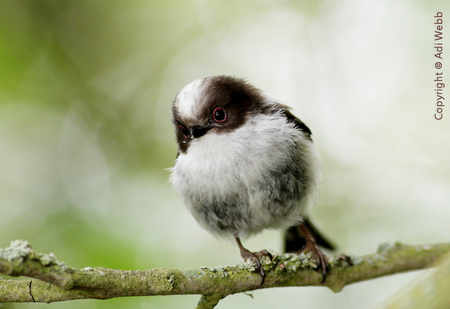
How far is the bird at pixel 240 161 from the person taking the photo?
8.86ft

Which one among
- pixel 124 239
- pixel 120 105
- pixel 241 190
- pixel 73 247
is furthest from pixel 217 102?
pixel 120 105

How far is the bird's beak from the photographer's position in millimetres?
2697

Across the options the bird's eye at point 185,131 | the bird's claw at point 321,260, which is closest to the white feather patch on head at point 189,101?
the bird's eye at point 185,131

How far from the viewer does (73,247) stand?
3422mm

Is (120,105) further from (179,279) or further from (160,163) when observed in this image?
(179,279)

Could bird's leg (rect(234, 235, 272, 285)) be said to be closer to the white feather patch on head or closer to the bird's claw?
the bird's claw

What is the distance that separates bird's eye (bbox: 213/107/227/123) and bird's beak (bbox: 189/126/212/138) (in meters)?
0.08

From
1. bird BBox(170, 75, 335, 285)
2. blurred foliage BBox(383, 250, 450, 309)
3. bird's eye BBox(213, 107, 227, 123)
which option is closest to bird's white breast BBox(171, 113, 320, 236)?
bird BBox(170, 75, 335, 285)

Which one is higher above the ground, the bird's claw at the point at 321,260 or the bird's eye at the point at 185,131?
the bird's eye at the point at 185,131

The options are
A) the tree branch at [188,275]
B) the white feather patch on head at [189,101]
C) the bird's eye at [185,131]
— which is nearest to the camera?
the tree branch at [188,275]

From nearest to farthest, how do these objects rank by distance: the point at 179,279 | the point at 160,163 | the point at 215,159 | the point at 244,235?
1. the point at 179,279
2. the point at 215,159
3. the point at 244,235
4. the point at 160,163

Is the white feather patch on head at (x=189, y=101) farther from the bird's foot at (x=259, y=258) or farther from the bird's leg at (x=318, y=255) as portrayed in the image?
the bird's leg at (x=318, y=255)

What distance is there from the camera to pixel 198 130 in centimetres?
270

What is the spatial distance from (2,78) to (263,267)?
10.8ft
